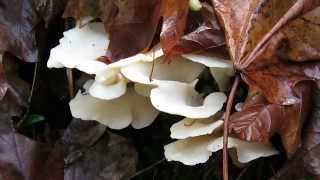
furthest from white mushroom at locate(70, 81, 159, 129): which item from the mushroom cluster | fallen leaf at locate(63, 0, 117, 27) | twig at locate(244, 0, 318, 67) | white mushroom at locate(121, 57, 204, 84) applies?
twig at locate(244, 0, 318, 67)

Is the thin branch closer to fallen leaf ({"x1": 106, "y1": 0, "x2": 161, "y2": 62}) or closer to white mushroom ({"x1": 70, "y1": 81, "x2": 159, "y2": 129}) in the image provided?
white mushroom ({"x1": 70, "y1": 81, "x2": 159, "y2": 129})

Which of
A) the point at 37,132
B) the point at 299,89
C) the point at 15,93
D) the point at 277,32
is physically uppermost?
the point at 277,32

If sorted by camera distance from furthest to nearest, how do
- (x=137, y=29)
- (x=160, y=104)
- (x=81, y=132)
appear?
(x=81, y=132)
(x=137, y=29)
(x=160, y=104)

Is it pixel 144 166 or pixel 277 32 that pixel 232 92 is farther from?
pixel 144 166

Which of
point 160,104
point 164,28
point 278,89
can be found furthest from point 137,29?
point 278,89

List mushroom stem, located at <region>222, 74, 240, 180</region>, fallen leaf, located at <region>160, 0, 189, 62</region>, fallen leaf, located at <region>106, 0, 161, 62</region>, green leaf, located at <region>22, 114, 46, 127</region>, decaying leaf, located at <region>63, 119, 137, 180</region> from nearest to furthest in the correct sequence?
mushroom stem, located at <region>222, 74, 240, 180</region> < fallen leaf, located at <region>160, 0, 189, 62</region> < fallen leaf, located at <region>106, 0, 161, 62</region> < decaying leaf, located at <region>63, 119, 137, 180</region> < green leaf, located at <region>22, 114, 46, 127</region>

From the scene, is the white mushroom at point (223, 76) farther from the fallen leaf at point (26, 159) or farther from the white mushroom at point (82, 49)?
the fallen leaf at point (26, 159)

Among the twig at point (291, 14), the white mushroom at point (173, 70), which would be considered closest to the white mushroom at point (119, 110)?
the white mushroom at point (173, 70)

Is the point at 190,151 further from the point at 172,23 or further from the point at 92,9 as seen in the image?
the point at 92,9
